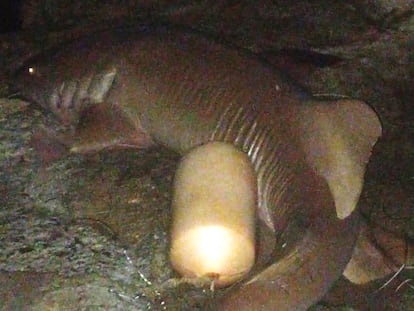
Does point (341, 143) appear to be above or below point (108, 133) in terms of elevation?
above

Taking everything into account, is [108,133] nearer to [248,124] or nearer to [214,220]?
[248,124]

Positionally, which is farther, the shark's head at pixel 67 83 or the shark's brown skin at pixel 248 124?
the shark's head at pixel 67 83

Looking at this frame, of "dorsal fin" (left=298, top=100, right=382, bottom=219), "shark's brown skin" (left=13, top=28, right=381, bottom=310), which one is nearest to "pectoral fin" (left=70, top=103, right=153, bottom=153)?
"shark's brown skin" (left=13, top=28, right=381, bottom=310)

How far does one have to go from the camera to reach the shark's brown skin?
8.26 feet

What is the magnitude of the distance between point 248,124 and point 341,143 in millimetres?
524

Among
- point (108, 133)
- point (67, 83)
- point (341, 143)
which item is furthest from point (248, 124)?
point (67, 83)

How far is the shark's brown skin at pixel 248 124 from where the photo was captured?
2518 millimetres

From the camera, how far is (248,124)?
10.5 ft

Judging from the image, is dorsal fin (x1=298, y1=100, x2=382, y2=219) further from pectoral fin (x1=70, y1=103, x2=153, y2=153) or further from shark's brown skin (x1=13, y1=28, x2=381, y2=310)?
pectoral fin (x1=70, y1=103, x2=153, y2=153)

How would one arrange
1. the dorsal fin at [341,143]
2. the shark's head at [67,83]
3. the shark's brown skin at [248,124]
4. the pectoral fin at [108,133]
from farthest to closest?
the shark's head at [67,83] < the pectoral fin at [108,133] < the dorsal fin at [341,143] < the shark's brown skin at [248,124]

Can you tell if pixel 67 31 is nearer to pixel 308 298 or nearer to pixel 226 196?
pixel 226 196

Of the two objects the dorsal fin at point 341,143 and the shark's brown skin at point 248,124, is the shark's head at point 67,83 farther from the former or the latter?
the dorsal fin at point 341,143

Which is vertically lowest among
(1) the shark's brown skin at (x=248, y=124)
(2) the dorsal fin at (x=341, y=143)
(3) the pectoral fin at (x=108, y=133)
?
(3) the pectoral fin at (x=108, y=133)

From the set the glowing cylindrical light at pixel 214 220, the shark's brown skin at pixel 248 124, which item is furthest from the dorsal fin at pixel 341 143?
the glowing cylindrical light at pixel 214 220
